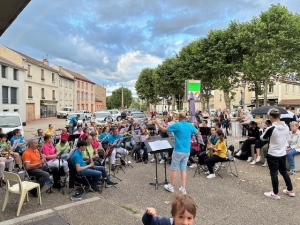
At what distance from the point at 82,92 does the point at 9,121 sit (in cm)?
4792

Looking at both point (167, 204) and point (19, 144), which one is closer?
point (167, 204)

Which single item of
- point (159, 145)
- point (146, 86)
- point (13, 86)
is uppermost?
point (146, 86)

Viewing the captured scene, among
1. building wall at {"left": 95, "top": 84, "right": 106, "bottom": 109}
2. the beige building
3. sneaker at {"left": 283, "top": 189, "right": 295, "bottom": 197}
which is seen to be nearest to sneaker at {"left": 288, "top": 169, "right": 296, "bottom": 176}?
sneaker at {"left": 283, "top": 189, "right": 295, "bottom": 197}

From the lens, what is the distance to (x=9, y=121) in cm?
1262

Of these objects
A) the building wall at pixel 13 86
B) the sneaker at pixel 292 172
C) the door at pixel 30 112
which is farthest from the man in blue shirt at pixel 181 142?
the door at pixel 30 112

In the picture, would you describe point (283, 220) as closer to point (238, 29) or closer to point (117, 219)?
point (117, 219)

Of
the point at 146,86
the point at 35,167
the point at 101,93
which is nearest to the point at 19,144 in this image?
the point at 35,167

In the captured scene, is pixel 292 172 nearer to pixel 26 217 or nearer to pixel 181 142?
pixel 181 142

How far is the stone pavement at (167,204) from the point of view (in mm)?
4312

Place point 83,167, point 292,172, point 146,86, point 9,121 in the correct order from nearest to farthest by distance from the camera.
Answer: point 83,167
point 292,172
point 9,121
point 146,86

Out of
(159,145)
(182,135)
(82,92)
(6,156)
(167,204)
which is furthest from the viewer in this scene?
(82,92)

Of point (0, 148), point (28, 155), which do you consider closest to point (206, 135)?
point (28, 155)

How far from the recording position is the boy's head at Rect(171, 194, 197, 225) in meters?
2.04

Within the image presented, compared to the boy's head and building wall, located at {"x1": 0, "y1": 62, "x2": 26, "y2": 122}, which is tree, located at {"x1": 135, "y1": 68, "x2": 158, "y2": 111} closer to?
building wall, located at {"x1": 0, "y1": 62, "x2": 26, "y2": 122}
